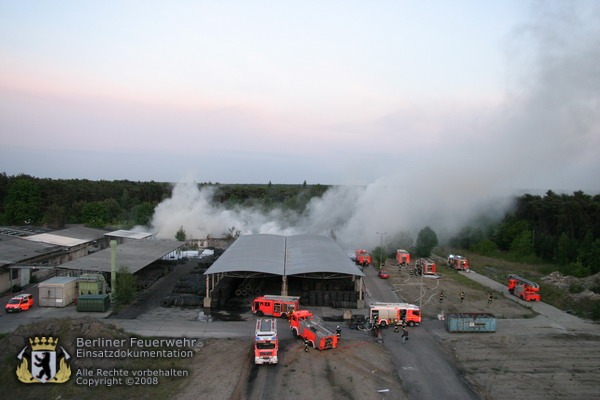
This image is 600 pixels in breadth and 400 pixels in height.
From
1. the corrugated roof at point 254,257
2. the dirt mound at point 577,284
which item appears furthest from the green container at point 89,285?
the dirt mound at point 577,284

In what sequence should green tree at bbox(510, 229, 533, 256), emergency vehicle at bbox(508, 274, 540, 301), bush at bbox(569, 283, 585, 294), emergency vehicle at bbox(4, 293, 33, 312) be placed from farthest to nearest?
green tree at bbox(510, 229, 533, 256) → bush at bbox(569, 283, 585, 294) → emergency vehicle at bbox(508, 274, 540, 301) → emergency vehicle at bbox(4, 293, 33, 312)

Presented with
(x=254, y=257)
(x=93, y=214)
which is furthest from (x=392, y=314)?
(x=93, y=214)

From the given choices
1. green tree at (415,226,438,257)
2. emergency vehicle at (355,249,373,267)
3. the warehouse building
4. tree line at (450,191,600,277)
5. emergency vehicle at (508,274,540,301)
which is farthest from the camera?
tree line at (450,191,600,277)

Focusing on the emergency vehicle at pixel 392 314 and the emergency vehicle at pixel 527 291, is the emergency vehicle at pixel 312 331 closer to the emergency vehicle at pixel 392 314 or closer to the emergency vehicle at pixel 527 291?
the emergency vehicle at pixel 392 314

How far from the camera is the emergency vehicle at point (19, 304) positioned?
27.1 meters

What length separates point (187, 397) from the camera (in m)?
16.5

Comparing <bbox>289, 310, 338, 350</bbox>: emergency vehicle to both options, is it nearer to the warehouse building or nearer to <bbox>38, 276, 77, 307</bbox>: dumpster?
the warehouse building

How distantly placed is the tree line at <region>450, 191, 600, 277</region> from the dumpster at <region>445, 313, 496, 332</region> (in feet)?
94.5

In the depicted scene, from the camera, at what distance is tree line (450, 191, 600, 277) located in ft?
173

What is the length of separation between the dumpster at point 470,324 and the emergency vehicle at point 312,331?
7794mm

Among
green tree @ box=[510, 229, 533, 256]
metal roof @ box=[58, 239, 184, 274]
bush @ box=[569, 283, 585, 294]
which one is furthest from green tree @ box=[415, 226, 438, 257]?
metal roof @ box=[58, 239, 184, 274]

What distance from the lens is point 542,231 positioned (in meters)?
65.8

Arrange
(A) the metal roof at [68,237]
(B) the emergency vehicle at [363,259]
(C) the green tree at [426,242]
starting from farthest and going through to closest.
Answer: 1. (C) the green tree at [426,242]
2. (B) the emergency vehicle at [363,259]
3. (A) the metal roof at [68,237]

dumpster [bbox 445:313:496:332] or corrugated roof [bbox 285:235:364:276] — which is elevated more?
corrugated roof [bbox 285:235:364:276]
